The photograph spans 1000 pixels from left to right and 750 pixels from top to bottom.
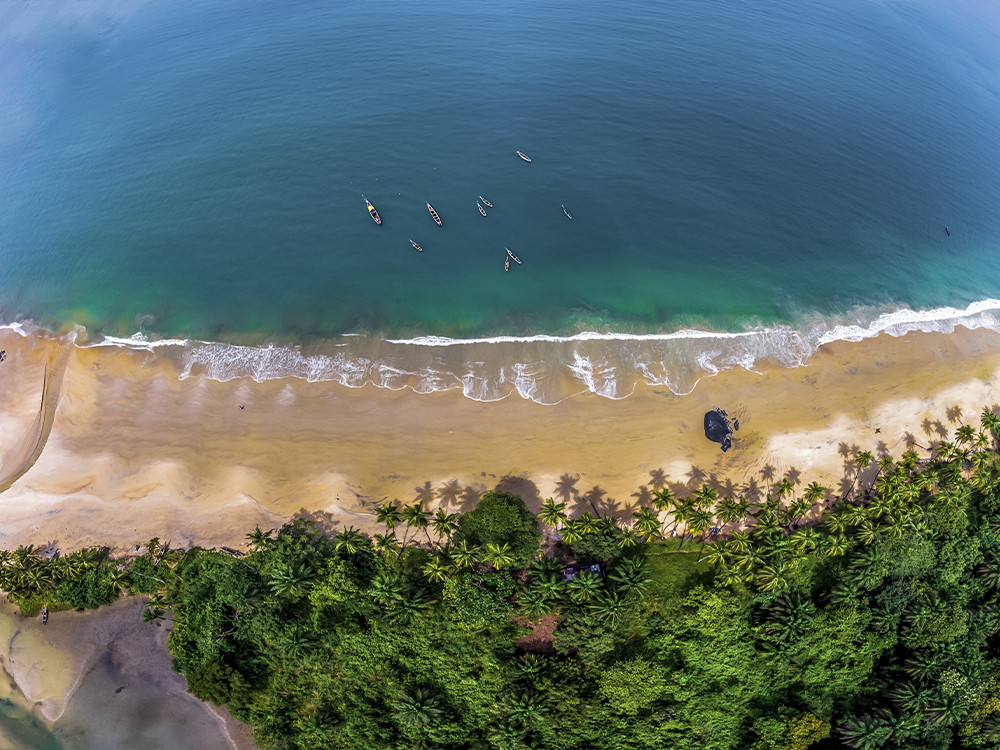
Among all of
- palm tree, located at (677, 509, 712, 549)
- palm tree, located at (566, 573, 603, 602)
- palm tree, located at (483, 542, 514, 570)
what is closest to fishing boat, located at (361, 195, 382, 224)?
palm tree, located at (483, 542, 514, 570)

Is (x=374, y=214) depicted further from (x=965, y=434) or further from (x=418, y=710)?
(x=965, y=434)

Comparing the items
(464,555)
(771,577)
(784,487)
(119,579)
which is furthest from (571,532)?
(119,579)

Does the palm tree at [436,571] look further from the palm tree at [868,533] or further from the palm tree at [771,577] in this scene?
the palm tree at [868,533]

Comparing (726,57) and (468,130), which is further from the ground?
(726,57)

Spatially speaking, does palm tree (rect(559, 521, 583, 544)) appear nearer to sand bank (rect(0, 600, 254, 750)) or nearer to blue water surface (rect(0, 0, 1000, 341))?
blue water surface (rect(0, 0, 1000, 341))

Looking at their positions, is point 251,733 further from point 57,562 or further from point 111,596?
point 57,562

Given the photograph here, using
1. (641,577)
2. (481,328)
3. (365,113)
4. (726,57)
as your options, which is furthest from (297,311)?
(726,57)
